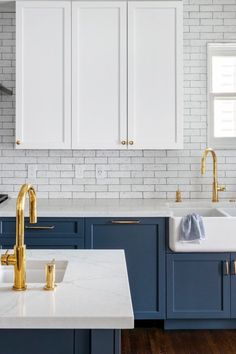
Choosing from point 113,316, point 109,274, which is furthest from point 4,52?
point 113,316

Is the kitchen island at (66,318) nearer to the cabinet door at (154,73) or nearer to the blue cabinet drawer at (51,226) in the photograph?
the blue cabinet drawer at (51,226)

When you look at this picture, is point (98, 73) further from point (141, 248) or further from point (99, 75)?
point (141, 248)

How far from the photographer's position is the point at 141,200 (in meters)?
3.84

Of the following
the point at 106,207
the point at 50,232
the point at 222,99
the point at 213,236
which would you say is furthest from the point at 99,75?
the point at 213,236

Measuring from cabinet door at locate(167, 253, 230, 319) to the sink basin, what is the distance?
5.33ft

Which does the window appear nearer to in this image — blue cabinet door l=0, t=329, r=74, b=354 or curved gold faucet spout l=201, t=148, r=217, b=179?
curved gold faucet spout l=201, t=148, r=217, b=179

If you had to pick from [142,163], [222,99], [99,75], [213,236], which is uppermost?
[99,75]

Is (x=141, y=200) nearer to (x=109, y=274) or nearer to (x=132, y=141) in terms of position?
(x=132, y=141)

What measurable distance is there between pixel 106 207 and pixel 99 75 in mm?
1081

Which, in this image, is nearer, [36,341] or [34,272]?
[36,341]

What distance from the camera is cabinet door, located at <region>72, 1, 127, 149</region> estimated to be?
3533 mm

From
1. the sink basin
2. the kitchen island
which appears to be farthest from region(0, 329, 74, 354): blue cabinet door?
the sink basin

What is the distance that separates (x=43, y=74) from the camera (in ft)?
11.6

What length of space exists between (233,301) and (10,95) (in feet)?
8.38
